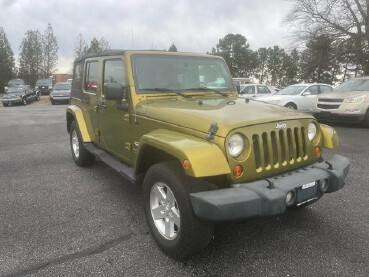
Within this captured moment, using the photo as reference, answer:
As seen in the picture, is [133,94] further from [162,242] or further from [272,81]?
[272,81]

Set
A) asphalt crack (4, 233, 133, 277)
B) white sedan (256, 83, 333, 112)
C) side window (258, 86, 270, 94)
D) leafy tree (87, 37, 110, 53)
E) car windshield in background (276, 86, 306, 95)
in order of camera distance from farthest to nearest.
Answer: leafy tree (87, 37, 110, 53) < side window (258, 86, 270, 94) < car windshield in background (276, 86, 306, 95) < white sedan (256, 83, 333, 112) < asphalt crack (4, 233, 133, 277)

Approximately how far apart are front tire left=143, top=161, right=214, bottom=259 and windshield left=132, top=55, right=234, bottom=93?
4.06 feet

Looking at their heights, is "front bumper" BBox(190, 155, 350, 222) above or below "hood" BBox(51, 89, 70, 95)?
below

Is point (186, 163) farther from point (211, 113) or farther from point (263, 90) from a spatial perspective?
point (263, 90)

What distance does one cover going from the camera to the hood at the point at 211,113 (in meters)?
2.66

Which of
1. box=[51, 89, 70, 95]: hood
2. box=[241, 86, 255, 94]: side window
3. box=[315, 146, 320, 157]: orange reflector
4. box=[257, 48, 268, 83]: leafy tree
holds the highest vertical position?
box=[257, 48, 268, 83]: leafy tree

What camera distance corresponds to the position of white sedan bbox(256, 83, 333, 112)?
479 inches

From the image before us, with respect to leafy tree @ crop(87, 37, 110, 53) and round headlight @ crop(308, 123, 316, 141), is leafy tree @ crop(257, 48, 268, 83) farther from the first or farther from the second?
round headlight @ crop(308, 123, 316, 141)

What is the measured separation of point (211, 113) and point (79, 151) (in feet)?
10.9

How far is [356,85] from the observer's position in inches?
414

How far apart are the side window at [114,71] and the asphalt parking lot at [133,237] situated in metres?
1.51

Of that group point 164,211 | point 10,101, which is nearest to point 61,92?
point 10,101

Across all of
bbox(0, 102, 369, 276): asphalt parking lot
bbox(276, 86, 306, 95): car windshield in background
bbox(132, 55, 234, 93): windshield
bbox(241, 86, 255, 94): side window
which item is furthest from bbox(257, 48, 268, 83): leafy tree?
bbox(132, 55, 234, 93): windshield

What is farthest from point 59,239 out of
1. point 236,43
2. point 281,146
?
point 236,43
